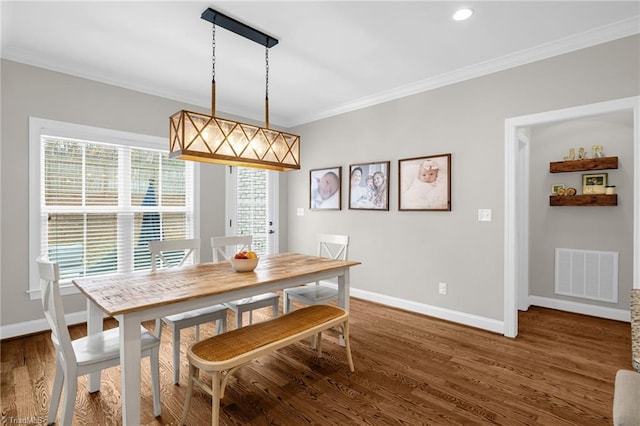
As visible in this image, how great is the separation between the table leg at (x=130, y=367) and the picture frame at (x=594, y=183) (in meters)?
4.80

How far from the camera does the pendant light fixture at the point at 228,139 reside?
2199mm

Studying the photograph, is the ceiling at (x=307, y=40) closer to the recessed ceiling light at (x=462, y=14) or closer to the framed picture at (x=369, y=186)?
the recessed ceiling light at (x=462, y=14)

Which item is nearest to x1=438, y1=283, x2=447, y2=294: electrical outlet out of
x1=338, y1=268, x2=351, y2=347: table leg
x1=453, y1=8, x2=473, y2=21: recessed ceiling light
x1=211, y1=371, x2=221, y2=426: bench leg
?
x1=338, y1=268, x2=351, y2=347: table leg

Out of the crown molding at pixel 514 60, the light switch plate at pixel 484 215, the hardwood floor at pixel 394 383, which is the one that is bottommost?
the hardwood floor at pixel 394 383

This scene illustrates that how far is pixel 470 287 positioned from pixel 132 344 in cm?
316

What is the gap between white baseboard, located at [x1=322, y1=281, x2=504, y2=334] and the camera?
131 inches

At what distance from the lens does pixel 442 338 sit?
3160mm

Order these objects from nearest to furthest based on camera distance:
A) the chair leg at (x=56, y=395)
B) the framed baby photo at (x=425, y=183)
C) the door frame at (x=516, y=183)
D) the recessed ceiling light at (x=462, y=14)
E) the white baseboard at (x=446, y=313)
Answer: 1. the chair leg at (x=56, y=395)
2. the recessed ceiling light at (x=462, y=14)
3. the door frame at (x=516, y=183)
4. the white baseboard at (x=446, y=313)
5. the framed baby photo at (x=425, y=183)

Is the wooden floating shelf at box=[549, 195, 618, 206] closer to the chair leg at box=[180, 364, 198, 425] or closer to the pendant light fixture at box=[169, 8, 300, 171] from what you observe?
the pendant light fixture at box=[169, 8, 300, 171]

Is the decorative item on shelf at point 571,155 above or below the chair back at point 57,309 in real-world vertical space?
above

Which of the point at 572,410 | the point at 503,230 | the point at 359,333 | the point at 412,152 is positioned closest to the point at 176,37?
the point at 412,152

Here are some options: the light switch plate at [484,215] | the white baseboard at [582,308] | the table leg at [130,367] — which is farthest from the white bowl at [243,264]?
the white baseboard at [582,308]

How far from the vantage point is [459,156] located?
11.6ft

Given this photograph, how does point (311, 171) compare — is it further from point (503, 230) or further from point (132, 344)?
point (132, 344)
